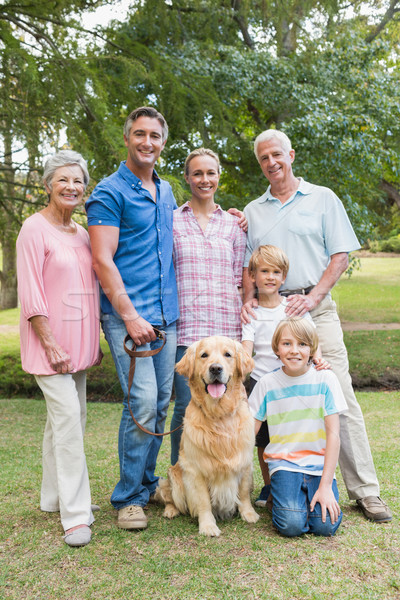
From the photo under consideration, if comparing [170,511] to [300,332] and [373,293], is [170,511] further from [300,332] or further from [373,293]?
[373,293]

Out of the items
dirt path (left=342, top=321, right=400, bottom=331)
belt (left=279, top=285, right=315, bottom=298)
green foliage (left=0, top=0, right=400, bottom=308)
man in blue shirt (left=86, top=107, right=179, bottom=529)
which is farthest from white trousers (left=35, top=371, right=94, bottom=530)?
dirt path (left=342, top=321, right=400, bottom=331)

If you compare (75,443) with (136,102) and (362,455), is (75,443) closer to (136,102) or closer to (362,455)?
(362,455)

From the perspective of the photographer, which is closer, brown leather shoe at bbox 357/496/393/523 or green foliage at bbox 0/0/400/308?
brown leather shoe at bbox 357/496/393/523

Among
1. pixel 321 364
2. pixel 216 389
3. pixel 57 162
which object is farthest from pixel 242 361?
pixel 57 162

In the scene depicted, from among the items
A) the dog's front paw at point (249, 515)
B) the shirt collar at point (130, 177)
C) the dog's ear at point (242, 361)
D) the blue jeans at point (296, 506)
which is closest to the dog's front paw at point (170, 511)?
the dog's front paw at point (249, 515)

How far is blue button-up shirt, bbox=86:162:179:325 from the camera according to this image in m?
3.12

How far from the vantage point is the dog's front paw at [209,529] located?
3.07 m

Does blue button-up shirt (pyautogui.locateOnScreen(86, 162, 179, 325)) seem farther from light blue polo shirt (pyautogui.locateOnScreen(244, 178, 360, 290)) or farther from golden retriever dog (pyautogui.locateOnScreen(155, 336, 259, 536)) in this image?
light blue polo shirt (pyautogui.locateOnScreen(244, 178, 360, 290))

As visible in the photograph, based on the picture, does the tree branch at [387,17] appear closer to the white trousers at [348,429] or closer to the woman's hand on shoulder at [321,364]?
the white trousers at [348,429]

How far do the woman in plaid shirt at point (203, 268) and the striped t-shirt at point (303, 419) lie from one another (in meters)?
0.52

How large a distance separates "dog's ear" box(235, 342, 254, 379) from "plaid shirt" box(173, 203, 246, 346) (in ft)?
0.82

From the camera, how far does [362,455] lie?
3355 millimetres

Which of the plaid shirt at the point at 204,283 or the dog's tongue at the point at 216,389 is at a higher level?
the plaid shirt at the point at 204,283

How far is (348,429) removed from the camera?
3.38 meters
